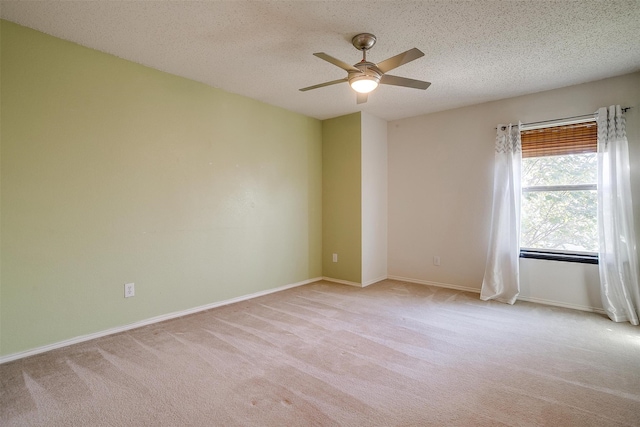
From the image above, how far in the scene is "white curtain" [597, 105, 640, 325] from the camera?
3.12 m

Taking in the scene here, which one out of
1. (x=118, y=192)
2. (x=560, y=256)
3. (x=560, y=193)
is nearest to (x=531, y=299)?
(x=560, y=256)

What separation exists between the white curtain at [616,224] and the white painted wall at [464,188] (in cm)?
14

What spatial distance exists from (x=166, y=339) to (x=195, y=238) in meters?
1.08

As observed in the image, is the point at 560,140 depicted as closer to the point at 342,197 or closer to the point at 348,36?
the point at 342,197

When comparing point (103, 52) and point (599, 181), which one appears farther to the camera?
point (599, 181)

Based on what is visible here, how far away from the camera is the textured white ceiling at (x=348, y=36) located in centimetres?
217

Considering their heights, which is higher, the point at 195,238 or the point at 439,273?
the point at 195,238

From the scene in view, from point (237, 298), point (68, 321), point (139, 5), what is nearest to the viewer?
point (139, 5)

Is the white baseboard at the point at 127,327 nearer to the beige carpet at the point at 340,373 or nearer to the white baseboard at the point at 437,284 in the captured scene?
the beige carpet at the point at 340,373

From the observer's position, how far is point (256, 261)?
4055mm

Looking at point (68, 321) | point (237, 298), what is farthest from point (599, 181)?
point (68, 321)

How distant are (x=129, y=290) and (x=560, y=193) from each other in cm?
470

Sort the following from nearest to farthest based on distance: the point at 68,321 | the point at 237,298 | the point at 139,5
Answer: the point at 139,5, the point at 68,321, the point at 237,298

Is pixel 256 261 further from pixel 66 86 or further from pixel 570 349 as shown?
pixel 570 349
